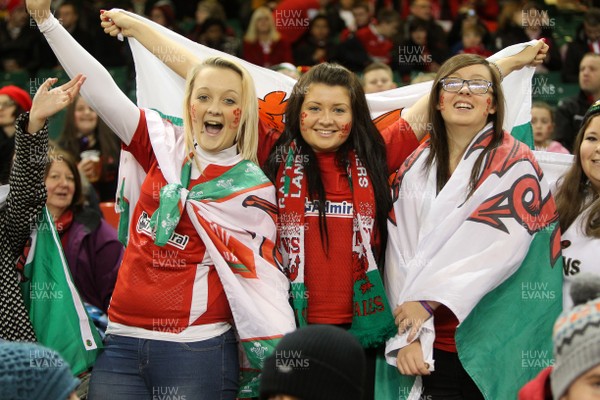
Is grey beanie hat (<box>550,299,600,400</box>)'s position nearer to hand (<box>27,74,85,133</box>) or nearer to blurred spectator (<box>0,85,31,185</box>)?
hand (<box>27,74,85,133</box>)

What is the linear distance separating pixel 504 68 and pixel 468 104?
1.76 feet

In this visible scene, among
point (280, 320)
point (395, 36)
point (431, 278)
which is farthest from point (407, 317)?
point (395, 36)

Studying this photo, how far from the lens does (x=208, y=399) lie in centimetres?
320

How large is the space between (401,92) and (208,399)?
174 centimetres

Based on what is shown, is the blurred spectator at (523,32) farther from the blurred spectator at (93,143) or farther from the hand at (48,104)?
the hand at (48,104)

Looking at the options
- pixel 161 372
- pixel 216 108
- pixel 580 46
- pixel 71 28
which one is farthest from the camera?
pixel 71 28

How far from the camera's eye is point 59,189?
4516 mm

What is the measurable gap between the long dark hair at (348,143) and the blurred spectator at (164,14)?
21.4ft

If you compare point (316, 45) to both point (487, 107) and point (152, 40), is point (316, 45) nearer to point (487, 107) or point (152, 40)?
point (152, 40)

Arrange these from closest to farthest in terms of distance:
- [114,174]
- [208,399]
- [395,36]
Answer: [208,399], [114,174], [395,36]

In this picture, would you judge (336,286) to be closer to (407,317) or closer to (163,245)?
(407,317)

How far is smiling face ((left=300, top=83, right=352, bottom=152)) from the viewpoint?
352 centimetres

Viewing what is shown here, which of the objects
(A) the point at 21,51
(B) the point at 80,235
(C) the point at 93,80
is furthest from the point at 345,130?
(A) the point at 21,51

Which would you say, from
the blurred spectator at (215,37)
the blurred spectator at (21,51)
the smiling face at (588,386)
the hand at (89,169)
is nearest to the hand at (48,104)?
the smiling face at (588,386)
